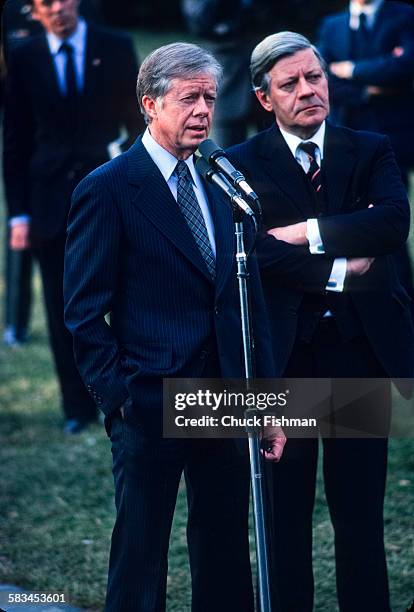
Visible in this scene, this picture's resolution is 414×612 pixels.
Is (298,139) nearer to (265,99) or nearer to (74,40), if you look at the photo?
(265,99)

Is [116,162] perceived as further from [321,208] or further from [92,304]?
[321,208]

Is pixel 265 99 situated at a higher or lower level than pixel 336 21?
lower

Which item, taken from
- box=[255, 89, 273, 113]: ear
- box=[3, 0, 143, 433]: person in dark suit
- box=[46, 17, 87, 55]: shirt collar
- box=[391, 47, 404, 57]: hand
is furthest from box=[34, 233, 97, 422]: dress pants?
box=[255, 89, 273, 113]: ear

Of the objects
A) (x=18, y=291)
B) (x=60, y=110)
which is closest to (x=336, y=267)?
(x=60, y=110)

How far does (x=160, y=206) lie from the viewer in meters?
3.07

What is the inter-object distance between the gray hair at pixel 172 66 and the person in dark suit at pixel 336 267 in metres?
0.41

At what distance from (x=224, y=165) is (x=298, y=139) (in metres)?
A: 0.56

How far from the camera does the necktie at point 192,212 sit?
10.2 ft

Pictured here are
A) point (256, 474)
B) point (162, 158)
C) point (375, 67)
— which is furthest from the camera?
point (375, 67)

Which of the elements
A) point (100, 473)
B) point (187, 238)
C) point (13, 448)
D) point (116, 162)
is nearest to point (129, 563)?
point (187, 238)

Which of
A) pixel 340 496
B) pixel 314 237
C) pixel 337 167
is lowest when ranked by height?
pixel 340 496

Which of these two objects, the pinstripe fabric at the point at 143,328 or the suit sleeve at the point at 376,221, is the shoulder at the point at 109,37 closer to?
the suit sleeve at the point at 376,221

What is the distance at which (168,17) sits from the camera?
19.0 meters

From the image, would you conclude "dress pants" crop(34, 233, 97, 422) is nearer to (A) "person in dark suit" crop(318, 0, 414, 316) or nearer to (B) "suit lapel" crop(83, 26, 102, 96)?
(B) "suit lapel" crop(83, 26, 102, 96)
